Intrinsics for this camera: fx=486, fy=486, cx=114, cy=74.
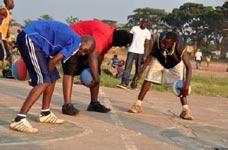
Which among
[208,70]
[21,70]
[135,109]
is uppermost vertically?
[21,70]

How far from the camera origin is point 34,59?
5.66m

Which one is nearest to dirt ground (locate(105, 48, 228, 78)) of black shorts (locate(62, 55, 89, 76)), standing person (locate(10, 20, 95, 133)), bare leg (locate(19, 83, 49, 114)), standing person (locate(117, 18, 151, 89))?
standing person (locate(117, 18, 151, 89))

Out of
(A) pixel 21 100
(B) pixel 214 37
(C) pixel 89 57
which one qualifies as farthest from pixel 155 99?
(B) pixel 214 37

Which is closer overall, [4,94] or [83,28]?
[83,28]

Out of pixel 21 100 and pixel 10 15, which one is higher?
pixel 10 15

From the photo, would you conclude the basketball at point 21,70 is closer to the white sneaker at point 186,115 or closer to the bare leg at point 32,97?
the bare leg at point 32,97

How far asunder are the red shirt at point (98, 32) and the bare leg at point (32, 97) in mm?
1523

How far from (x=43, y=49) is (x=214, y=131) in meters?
2.57

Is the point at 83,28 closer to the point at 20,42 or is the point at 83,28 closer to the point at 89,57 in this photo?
the point at 89,57

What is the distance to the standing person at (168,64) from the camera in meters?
7.36

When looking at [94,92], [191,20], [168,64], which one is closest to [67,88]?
[94,92]

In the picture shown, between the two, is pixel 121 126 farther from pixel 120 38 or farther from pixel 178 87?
pixel 120 38

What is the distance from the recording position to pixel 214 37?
257 feet

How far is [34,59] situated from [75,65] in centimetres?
133
